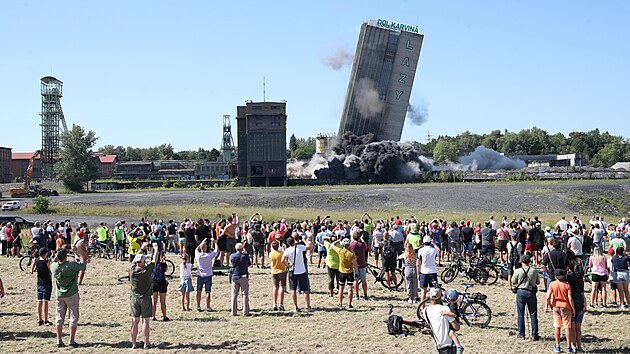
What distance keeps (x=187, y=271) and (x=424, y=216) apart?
1247 inches

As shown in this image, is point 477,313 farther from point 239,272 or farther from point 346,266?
point 239,272

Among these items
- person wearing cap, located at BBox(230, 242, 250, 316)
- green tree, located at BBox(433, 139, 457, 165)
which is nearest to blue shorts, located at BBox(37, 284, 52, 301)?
person wearing cap, located at BBox(230, 242, 250, 316)

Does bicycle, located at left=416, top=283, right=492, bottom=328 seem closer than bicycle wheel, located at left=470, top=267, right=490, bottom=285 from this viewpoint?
Yes

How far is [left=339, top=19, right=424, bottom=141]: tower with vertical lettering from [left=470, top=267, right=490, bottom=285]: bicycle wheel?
73.5m

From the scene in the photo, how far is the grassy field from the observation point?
1161cm

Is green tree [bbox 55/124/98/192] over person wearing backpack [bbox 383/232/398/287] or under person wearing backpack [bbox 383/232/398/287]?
over

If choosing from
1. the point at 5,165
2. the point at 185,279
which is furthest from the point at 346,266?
the point at 5,165

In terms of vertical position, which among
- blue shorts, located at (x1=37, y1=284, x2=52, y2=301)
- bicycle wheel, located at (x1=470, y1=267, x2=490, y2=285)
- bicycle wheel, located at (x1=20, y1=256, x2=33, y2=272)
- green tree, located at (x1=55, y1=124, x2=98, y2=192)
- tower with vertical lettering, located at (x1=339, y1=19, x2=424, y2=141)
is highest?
tower with vertical lettering, located at (x1=339, y1=19, x2=424, y2=141)

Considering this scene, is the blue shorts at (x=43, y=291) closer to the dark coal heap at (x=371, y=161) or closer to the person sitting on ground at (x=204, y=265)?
the person sitting on ground at (x=204, y=265)

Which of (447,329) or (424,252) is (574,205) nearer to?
(424,252)

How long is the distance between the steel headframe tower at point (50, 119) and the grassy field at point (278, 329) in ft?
401

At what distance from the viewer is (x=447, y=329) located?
316 inches

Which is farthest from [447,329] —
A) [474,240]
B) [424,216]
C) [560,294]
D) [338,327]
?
[424,216]

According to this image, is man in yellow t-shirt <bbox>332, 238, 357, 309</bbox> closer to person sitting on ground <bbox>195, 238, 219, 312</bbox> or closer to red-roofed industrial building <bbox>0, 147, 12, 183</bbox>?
person sitting on ground <bbox>195, 238, 219, 312</bbox>
